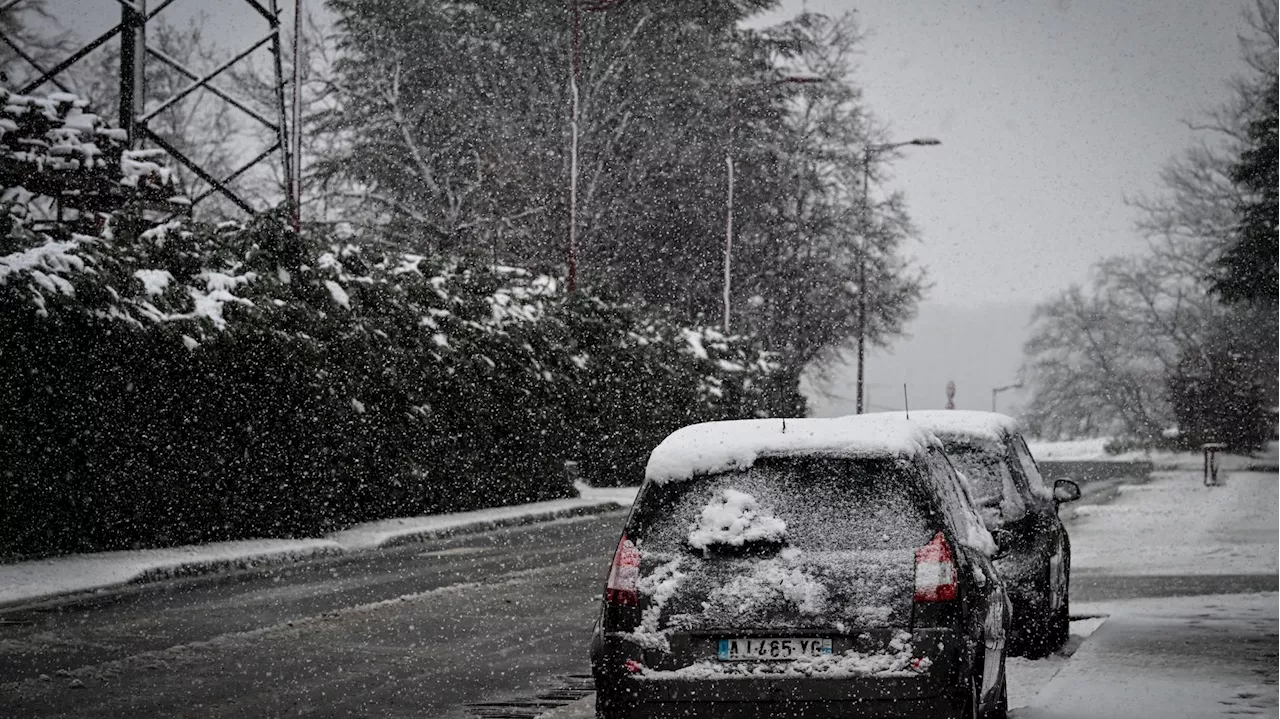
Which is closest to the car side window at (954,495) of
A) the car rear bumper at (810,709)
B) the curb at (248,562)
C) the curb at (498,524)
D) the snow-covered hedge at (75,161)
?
the car rear bumper at (810,709)

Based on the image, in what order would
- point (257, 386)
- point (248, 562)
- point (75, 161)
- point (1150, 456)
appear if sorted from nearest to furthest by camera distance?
point (248, 562) → point (257, 386) → point (75, 161) → point (1150, 456)

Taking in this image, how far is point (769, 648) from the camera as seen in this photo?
7066 millimetres

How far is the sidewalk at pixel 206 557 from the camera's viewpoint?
603 inches

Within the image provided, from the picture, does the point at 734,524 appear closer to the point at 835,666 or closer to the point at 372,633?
the point at 835,666

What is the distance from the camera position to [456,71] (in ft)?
170

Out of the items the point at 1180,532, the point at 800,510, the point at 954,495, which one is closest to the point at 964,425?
the point at 954,495

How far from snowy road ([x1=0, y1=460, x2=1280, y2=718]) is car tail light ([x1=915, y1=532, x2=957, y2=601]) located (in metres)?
2.59

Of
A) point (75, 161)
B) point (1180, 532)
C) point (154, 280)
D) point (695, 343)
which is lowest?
point (1180, 532)

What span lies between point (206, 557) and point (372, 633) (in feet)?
18.6

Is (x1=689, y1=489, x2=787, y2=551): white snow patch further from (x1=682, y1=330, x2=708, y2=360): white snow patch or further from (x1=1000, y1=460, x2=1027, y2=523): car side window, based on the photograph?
(x1=682, y1=330, x2=708, y2=360): white snow patch

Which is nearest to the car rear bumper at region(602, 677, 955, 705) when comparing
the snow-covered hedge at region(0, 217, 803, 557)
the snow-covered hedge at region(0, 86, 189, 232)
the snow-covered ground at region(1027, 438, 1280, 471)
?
the snow-covered hedge at region(0, 217, 803, 557)

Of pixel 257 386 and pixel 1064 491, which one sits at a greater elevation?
pixel 257 386

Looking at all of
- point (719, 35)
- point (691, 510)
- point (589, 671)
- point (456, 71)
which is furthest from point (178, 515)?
point (719, 35)

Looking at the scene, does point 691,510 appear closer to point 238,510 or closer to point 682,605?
point 682,605
